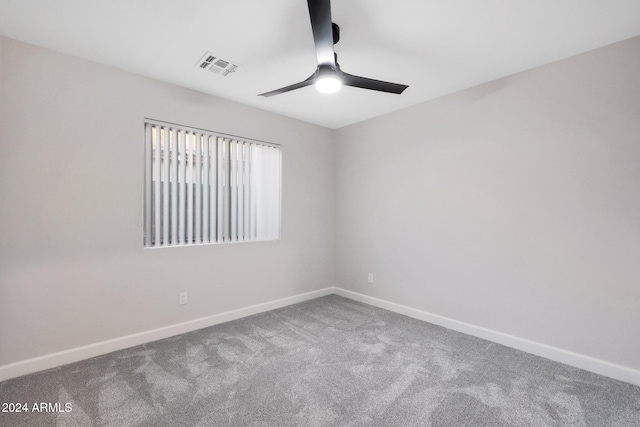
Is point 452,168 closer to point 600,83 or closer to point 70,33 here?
point 600,83

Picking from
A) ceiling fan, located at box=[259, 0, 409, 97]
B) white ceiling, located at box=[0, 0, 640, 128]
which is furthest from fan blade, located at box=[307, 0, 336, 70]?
white ceiling, located at box=[0, 0, 640, 128]

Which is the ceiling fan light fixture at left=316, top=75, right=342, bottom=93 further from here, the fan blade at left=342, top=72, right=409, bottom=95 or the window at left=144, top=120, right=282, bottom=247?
the window at left=144, top=120, right=282, bottom=247

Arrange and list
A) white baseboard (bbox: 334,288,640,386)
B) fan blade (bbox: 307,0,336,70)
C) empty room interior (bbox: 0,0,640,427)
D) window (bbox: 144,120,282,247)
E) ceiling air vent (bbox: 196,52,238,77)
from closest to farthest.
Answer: fan blade (bbox: 307,0,336,70)
empty room interior (bbox: 0,0,640,427)
white baseboard (bbox: 334,288,640,386)
ceiling air vent (bbox: 196,52,238,77)
window (bbox: 144,120,282,247)

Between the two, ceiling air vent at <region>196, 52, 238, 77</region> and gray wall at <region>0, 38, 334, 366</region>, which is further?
ceiling air vent at <region>196, 52, 238, 77</region>

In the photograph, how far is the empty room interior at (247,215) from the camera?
1.83 metres

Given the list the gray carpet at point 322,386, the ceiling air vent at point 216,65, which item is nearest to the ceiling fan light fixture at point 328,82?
the ceiling air vent at point 216,65

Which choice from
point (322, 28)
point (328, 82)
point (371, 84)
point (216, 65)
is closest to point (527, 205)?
point (371, 84)

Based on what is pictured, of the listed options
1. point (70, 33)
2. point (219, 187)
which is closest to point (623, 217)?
point (219, 187)

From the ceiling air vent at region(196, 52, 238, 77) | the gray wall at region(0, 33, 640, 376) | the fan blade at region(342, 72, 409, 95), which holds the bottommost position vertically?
the gray wall at region(0, 33, 640, 376)

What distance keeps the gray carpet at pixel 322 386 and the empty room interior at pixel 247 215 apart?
16 millimetres

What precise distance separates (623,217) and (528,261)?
0.70 meters

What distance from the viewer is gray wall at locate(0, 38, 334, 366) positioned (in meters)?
2.11

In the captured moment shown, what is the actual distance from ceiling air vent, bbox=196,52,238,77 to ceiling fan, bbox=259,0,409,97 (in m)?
0.84

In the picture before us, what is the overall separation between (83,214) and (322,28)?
2395 millimetres
